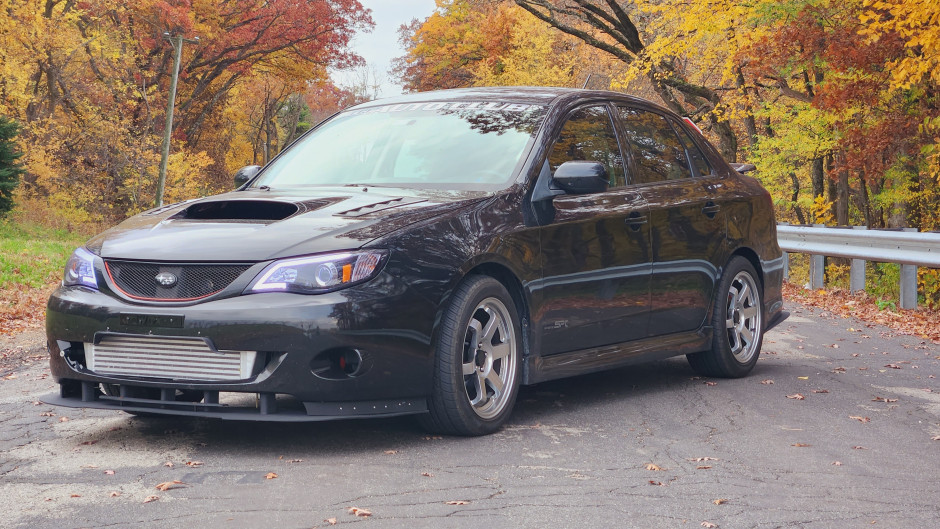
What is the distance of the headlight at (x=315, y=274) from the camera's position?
4.90 m

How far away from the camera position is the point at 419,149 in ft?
20.9

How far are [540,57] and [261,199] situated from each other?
56.8 meters

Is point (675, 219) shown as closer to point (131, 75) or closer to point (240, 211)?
point (240, 211)

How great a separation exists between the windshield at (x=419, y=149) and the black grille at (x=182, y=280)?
1344 millimetres

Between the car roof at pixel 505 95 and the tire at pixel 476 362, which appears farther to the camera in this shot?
the car roof at pixel 505 95

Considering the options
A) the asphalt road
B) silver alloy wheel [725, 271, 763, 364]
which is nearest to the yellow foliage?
silver alloy wheel [725, 271, 763, 364]

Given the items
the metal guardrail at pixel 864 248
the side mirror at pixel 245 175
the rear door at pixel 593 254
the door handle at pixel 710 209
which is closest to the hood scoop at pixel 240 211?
the side mirror at pixel 245 175

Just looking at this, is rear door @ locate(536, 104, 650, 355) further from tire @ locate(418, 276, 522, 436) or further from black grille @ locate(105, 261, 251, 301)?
black grille @ locate(105, 261, 251, 301)

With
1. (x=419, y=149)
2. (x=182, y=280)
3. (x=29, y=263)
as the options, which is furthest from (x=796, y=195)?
(x=182, y=280)

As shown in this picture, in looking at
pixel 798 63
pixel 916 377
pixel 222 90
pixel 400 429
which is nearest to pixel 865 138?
pixel 798 63

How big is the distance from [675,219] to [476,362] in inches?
83.6

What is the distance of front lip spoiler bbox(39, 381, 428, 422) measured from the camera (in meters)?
4.94

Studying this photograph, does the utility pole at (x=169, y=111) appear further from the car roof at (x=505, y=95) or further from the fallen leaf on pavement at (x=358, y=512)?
the fallen leaf on pavement at (x=358, y=512)

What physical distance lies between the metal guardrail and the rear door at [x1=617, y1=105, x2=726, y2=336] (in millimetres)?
2990
